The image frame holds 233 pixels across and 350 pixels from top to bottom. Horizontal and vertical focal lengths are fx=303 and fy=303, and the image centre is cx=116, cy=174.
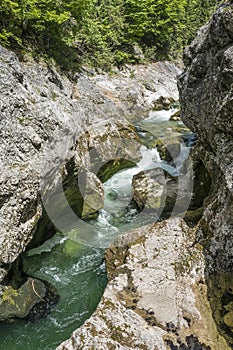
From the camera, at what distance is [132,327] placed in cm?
522

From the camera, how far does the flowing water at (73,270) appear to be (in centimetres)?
682

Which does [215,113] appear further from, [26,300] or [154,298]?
[26,300]

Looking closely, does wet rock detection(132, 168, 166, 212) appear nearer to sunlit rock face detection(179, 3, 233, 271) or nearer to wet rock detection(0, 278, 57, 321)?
sunlit rock face detection(179, 3, 233, 271)

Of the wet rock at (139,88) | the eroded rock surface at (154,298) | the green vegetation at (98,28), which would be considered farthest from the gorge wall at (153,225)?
the wet rock at (139,88)

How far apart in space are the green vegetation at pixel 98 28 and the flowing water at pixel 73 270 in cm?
867

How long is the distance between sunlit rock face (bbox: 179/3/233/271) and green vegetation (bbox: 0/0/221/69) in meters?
8.51

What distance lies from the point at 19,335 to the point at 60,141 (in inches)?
200

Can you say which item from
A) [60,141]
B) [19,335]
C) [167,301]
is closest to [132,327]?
[167,301]

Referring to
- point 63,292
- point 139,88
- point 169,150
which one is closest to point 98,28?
point 139,88

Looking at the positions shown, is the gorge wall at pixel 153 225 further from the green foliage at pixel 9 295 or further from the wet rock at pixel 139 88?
the wet rock at pixel 139 88

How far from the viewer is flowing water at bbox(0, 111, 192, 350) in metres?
6.82

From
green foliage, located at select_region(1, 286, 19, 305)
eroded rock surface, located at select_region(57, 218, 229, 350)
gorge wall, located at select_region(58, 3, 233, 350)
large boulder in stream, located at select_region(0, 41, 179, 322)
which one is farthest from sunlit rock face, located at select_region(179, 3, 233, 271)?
green foliage, located at select_region(1, 286, 19, 305)

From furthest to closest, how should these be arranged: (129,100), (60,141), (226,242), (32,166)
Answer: (129,100) → (60,141) → (32,166) → (226,242)

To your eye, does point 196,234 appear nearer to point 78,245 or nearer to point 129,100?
point 78,245
